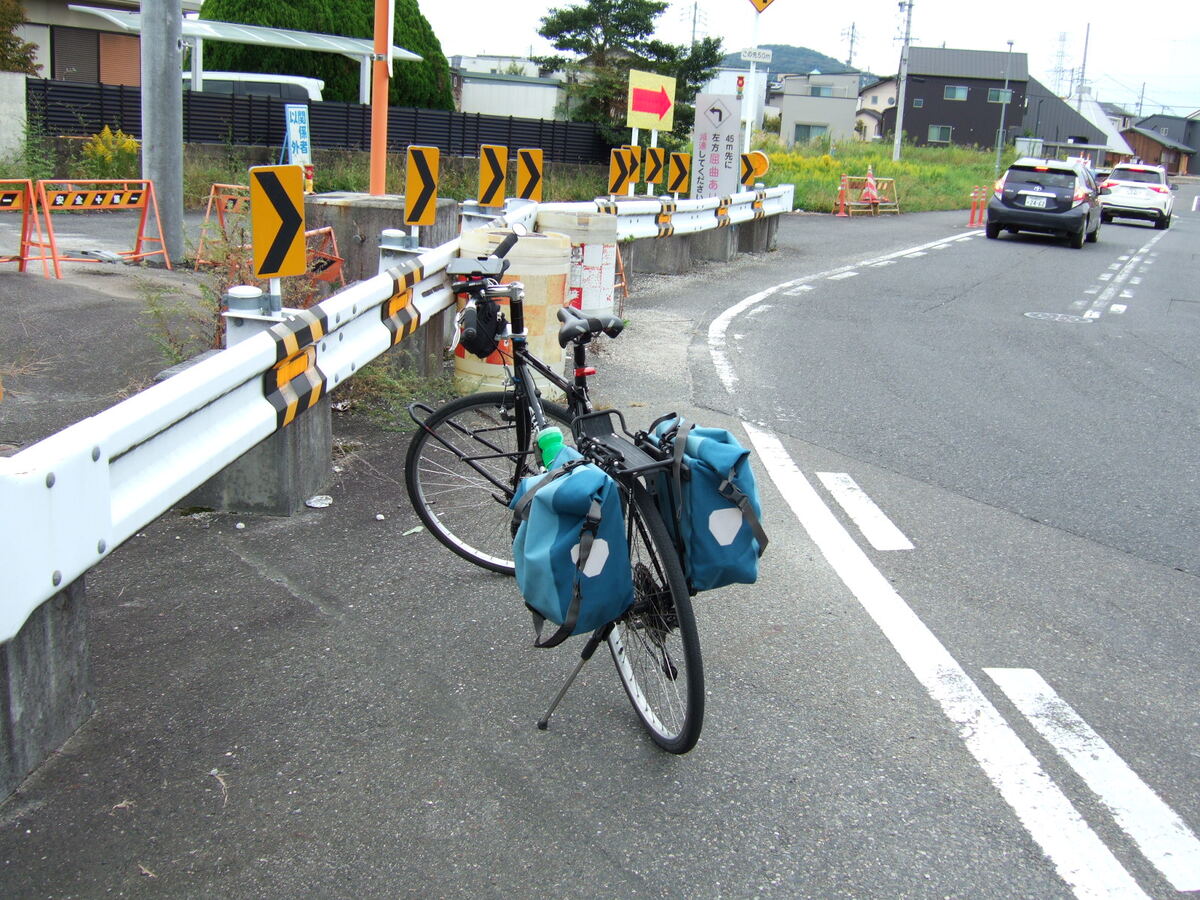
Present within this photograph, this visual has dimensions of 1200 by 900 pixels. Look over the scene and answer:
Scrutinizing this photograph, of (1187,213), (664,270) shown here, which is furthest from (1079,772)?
(1187,213)

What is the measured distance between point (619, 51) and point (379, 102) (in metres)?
36.8

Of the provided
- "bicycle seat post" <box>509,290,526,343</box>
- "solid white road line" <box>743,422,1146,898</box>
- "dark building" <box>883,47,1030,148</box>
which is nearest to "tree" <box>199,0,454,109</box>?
"bicycle seat post" <box>509,290,526,343</box>

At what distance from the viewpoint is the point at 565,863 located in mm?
3029

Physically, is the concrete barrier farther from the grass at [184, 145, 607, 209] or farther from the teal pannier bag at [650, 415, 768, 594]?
the grass at [184, 145, 607, 209]

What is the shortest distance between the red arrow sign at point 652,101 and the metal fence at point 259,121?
819 cm

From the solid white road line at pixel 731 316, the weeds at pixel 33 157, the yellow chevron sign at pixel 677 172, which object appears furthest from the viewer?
the weeds at pixel 33 157

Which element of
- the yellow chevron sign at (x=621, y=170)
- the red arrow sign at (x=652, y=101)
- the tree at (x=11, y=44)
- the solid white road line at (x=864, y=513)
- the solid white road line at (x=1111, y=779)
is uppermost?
the tree at (x=11, y=44)

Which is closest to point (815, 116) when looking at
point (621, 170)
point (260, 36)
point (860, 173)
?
point (860, 173)

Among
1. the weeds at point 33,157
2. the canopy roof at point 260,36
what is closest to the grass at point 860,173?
the canopy roof at point 260,36

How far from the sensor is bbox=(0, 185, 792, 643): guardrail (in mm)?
2908

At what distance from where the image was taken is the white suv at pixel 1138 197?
109 ft

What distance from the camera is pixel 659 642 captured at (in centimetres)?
361

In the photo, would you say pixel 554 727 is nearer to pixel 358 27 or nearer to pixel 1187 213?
pixel 358 27

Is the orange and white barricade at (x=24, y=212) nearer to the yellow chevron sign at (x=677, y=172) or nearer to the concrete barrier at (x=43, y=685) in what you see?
the yellow chevron sign at (x=677, y=172)
